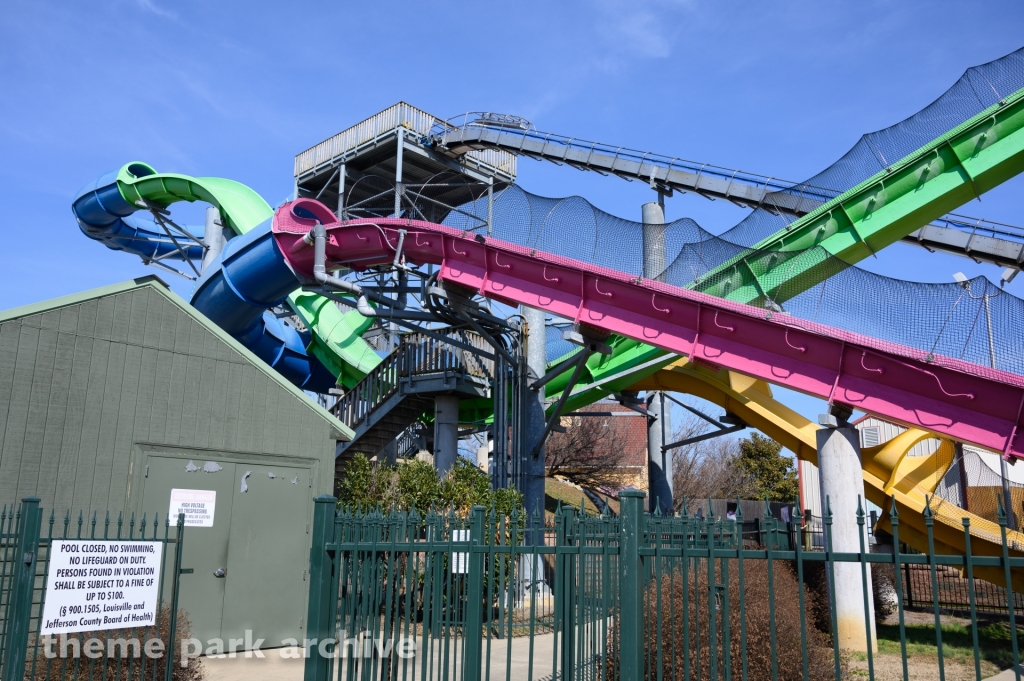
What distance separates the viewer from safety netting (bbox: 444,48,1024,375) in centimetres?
1048

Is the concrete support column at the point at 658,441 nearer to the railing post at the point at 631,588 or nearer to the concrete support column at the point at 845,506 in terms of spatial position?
the concrete support column at the point at 845,506

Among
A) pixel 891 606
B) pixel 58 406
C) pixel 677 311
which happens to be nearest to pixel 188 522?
pixel 58 406

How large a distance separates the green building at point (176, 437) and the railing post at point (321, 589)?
16.5 feet

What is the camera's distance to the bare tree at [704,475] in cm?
4038

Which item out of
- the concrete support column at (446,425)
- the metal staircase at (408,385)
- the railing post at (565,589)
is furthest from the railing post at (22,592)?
the concrete support column at (446,425)

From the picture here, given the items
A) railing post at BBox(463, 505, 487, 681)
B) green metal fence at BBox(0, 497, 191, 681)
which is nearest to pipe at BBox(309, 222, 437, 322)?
green metal fence at BBox(0, 497, 191, 681)

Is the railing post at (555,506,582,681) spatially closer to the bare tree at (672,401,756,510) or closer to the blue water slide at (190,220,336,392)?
the blue water slide at (190,220,336,392)

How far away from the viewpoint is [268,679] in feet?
30.8

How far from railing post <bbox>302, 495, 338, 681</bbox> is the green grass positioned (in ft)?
26.2

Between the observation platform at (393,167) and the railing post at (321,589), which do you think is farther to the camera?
the observation platform at (393,167)

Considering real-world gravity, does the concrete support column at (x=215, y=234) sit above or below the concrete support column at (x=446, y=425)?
above

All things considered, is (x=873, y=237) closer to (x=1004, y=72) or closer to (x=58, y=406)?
(x=1004, y=72)

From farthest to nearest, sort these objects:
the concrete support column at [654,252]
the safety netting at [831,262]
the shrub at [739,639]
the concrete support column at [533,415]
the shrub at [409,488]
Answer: the concrete support column at [533,415], the shrub at [409,488], the concrete support column at [654,252], the safety netting at [831,262], the shrub at [739,639]

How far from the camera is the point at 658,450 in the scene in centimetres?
2275
